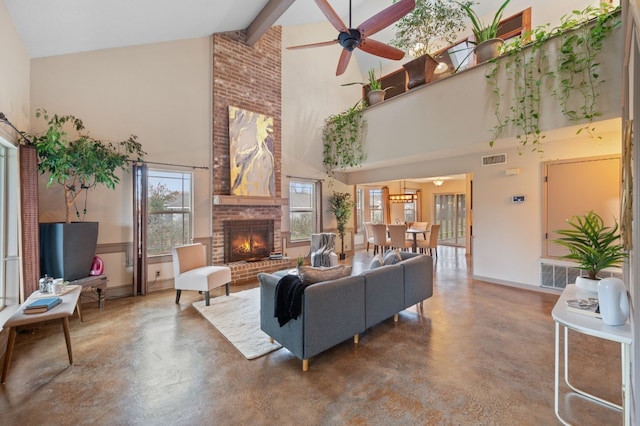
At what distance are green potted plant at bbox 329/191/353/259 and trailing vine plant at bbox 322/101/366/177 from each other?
0.65 metres

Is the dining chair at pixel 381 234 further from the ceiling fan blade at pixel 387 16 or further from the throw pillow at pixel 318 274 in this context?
the ceiling fan blade at pixel 387 16

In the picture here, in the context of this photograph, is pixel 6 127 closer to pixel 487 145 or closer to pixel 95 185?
pixel 95 185

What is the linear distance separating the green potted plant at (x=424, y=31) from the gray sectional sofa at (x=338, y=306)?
3553mm

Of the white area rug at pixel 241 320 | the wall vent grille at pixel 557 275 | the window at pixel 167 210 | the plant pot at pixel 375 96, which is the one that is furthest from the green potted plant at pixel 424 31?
the white area rug at pixel 241 320

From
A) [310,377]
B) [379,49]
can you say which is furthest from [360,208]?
[310,377]

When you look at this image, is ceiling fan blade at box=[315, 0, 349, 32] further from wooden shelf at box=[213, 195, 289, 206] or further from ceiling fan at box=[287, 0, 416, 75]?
wooden shelf at box=[213, 195, 289, 206]

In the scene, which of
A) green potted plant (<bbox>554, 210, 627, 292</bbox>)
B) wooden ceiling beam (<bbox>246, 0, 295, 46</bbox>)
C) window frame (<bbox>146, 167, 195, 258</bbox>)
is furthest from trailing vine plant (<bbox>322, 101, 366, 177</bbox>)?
green potted plant (<bbox>554, 210, 627, 292</bbox>)

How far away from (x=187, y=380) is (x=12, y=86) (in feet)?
12.2

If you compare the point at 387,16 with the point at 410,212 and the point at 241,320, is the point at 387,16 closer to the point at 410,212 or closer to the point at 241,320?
the point at 241,320

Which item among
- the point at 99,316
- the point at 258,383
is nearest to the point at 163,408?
the point at 258,383

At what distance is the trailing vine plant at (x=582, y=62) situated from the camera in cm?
309

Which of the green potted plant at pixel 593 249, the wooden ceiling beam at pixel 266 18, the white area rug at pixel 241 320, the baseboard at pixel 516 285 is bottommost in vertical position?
the white area rug at pixel 241 320

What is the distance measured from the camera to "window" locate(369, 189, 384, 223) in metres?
9.36

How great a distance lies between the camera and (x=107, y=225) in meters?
4.36
